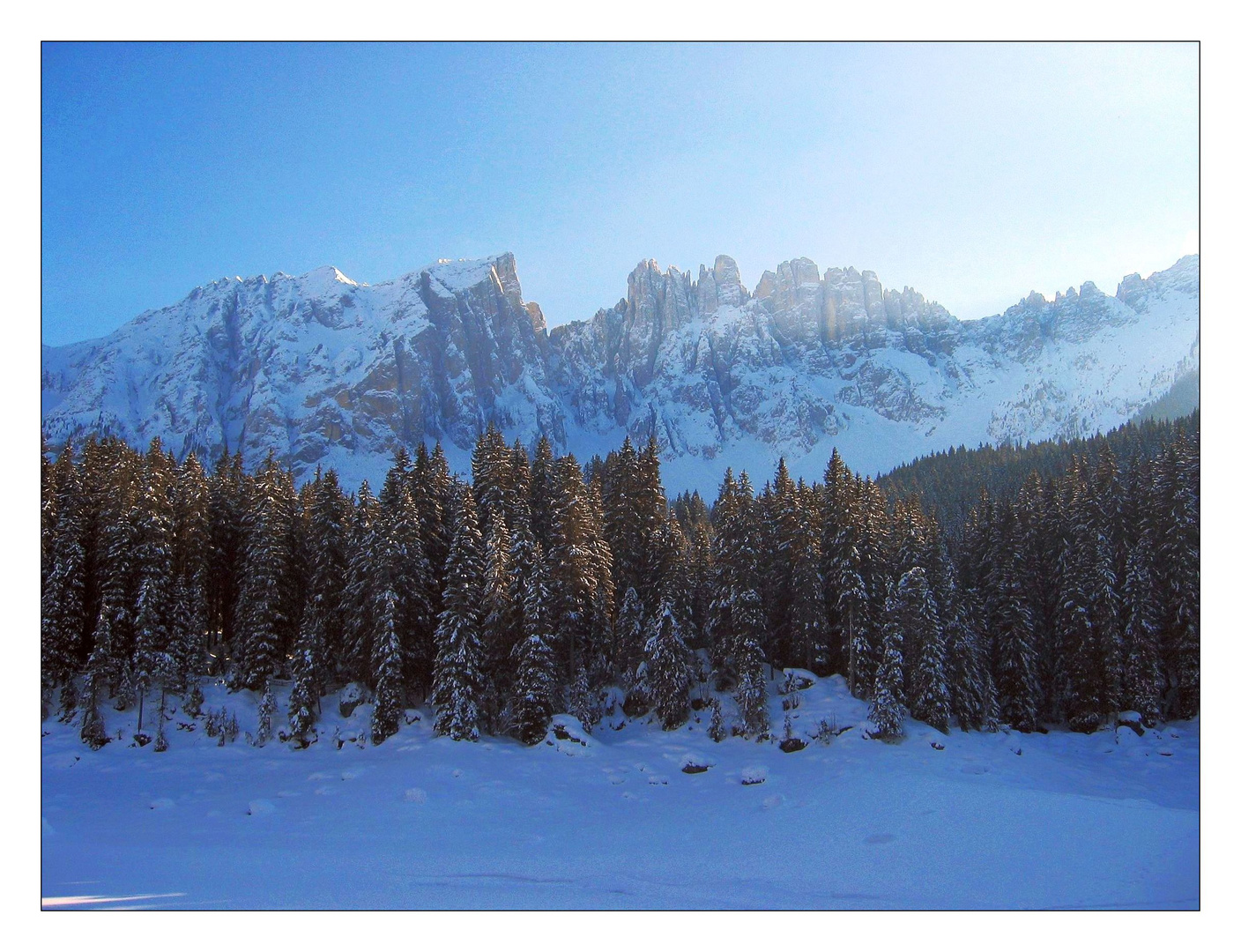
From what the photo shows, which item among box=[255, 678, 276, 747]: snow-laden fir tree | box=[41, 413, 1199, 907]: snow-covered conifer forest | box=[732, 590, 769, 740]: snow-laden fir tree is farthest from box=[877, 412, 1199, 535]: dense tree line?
box=[255, 678, 276, 747]: snow-laden fir tree

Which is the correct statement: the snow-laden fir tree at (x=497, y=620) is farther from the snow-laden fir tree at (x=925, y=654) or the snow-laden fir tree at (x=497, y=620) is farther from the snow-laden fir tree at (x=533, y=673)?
the snow-laden fir tree at (x=925, y=654)

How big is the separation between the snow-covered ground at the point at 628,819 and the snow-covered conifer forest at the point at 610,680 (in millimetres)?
198

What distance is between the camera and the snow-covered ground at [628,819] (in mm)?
17531

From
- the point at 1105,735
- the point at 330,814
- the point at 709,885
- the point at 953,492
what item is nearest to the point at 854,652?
the point at 1105,735

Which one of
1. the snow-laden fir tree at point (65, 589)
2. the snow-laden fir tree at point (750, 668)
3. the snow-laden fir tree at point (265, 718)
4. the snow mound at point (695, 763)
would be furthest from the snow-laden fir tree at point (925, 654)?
the snow-laden fir tree at point (65, 589)

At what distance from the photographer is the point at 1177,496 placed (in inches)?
1532

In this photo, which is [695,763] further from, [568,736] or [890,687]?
[890,687]

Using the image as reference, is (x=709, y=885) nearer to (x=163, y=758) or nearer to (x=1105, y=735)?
(x=163, y=758)

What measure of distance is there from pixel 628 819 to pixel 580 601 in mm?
14075

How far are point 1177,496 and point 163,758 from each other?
164 ft

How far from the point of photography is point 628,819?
28.3 metres

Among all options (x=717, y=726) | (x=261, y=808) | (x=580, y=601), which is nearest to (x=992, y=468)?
(x=717, y=726)

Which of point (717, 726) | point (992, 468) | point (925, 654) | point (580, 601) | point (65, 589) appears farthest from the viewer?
point (992, 468)

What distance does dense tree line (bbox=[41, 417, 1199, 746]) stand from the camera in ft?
120
